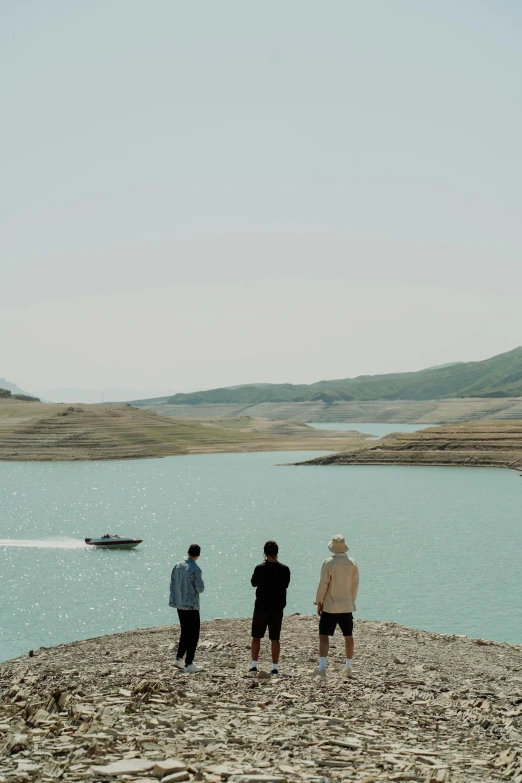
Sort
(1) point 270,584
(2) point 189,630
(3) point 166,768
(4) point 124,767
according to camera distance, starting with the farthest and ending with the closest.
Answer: (2) point 189,630, (1) point 270,584, (4) point 124,767, (3) point 166,768

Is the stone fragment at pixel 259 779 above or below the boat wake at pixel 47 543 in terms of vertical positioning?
above

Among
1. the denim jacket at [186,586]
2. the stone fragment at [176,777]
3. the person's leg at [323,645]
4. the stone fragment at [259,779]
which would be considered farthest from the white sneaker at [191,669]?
the stone fragment at [259,779]

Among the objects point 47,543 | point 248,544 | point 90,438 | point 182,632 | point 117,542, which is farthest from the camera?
point 90,438

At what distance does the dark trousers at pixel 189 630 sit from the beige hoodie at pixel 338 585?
2767 mm

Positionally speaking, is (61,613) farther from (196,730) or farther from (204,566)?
(196,730)

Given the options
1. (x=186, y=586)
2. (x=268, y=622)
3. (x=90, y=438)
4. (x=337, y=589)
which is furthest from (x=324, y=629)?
(x=90, y=438)

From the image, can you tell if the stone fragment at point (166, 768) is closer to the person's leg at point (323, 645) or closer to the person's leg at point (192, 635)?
the person's leg at point (192, 635)

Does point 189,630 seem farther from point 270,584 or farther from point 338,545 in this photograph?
point 338,545

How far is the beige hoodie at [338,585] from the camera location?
17328mm

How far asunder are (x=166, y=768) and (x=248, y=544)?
5443 cm

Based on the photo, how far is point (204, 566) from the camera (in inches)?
2121

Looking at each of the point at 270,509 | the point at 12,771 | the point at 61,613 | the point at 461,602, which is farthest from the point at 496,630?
the point at 270,509

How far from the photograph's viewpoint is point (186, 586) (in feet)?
57.8

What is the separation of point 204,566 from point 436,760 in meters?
43.0
